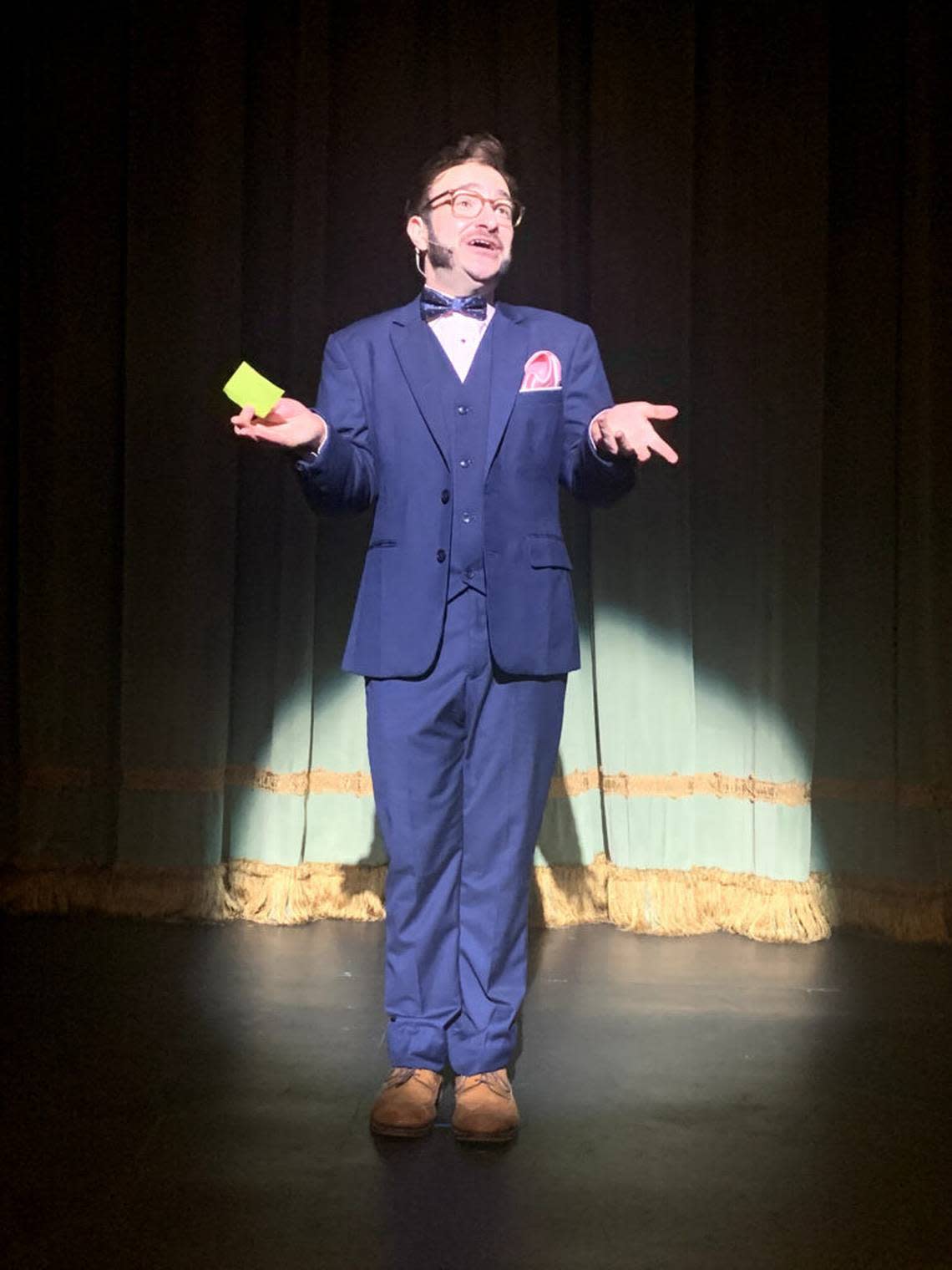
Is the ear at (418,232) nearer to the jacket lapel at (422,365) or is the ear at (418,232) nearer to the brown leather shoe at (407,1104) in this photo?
the jacket lapel at (422,365)

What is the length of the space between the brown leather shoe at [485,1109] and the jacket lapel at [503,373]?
3.06ft

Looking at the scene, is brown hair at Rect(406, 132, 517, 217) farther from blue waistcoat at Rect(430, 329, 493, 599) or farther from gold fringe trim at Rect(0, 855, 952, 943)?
gold fringe trim at Rect(0, 855, 952, 943)

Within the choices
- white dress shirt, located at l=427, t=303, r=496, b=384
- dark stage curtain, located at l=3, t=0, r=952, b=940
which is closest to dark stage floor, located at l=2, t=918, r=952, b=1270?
dark stage curtain, located at l=3, t=0, r=952, b=940

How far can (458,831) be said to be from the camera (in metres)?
2.01

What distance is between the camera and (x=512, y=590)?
6.32 ft

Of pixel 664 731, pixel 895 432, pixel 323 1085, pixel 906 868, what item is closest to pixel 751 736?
pixel 664 731

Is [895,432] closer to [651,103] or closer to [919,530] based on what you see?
[919,530]

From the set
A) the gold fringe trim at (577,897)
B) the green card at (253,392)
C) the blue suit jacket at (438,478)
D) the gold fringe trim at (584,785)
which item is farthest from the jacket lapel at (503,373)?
the gold fringe trim at (577,897)

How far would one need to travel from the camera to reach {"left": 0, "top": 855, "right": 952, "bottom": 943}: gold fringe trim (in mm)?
2914

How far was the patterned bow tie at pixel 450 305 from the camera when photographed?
2.01 meters

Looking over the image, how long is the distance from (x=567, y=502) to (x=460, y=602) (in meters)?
1.18

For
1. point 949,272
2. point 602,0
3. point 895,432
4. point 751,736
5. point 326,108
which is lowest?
point 751,736

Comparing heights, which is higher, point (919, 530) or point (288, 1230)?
point (919, 530)

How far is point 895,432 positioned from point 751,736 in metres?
0.79
